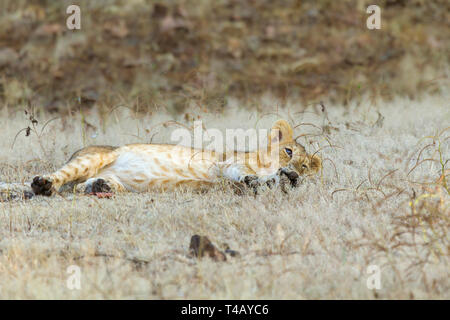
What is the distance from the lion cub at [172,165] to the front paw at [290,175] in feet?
0.60

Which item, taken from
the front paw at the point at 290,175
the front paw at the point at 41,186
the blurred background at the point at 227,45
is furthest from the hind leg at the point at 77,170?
the blurred background at the point at 227,45

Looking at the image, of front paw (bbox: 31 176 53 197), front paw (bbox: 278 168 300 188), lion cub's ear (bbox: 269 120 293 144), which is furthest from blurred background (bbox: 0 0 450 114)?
front paw (bbox: 31 176 53 197)

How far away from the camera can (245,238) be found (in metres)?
4.20

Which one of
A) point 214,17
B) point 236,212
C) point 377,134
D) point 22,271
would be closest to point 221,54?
point 214,17

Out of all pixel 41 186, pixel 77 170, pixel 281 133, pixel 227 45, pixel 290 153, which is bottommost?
pixel 41 186

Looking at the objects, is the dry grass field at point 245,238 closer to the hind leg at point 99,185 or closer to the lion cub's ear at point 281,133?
the hind leg at point 99,185

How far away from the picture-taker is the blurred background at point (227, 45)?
44.5 feet

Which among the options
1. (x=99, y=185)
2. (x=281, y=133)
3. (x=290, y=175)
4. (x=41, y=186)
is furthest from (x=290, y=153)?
(x=41, y=186)

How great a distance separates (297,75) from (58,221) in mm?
10560

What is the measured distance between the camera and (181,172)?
562cm

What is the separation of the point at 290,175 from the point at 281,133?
2.86ft

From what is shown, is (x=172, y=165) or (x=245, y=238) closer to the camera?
→ (x=245, y=238)

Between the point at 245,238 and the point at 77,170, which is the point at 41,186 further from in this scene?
the point at 245,238

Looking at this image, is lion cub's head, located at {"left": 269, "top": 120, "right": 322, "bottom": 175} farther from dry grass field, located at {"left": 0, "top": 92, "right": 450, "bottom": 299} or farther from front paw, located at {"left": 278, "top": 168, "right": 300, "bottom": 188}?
front paw, located at {"left": 278, "top": 168, "right": 300, "bottom": 188}
